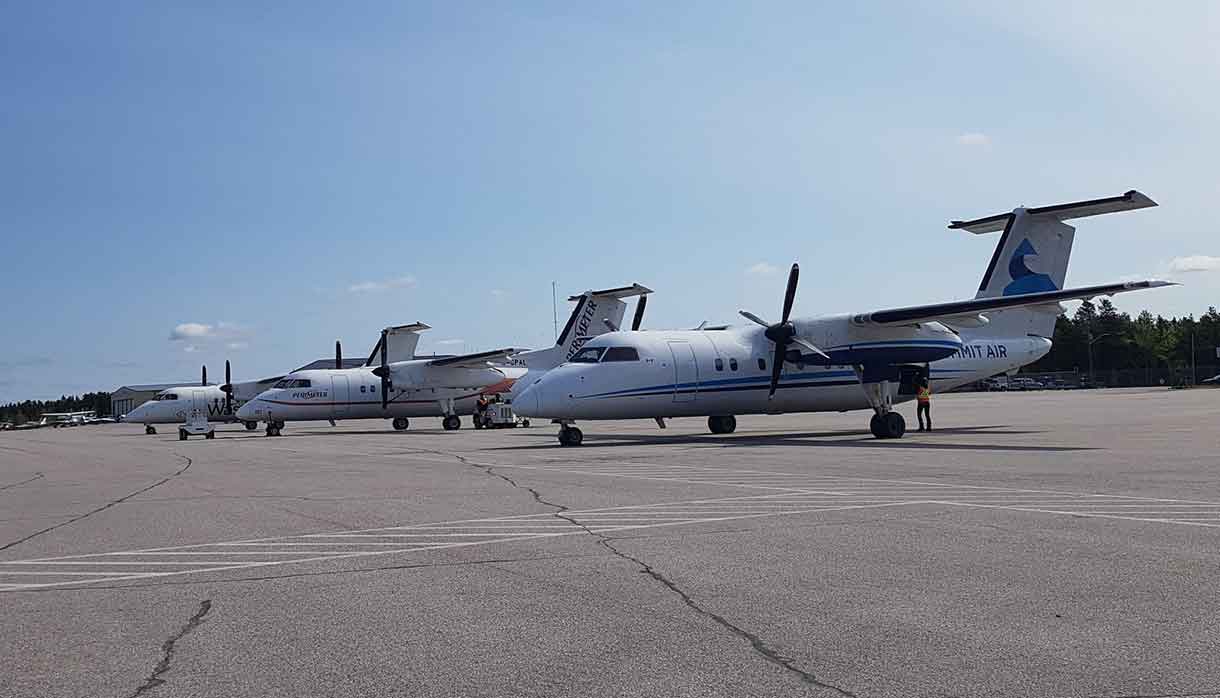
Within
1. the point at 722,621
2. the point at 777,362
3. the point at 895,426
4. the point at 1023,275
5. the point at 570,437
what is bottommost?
the point at 722,621

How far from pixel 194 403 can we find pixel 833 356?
43.1 meters

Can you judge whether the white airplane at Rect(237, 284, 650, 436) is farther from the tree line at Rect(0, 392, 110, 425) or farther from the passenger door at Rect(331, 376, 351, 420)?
the tree line at Rect(0, 392, 110, 425)

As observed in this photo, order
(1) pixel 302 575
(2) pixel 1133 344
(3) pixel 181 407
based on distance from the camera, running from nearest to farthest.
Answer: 1. (1) pixel 302 575
2. (3) pixel 181 407
3. (2) pixel 1133 344

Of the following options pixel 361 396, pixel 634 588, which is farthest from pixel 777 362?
pixel 361 396

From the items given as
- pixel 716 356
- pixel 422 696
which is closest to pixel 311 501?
pixel 422 696

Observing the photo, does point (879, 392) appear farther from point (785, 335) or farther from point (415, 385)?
point (415, 385)

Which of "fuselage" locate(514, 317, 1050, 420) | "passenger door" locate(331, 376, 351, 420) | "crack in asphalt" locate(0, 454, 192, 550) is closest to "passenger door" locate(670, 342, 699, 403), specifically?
"fuselage" locate(514, 317, 1050, 420)

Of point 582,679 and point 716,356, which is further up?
point 716,356

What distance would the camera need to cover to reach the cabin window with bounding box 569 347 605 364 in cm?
3066

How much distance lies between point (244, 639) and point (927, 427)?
Answer: 98.3 feet

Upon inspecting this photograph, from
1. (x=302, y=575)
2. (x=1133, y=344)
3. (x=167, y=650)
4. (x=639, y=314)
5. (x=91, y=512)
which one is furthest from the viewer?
(x=1133, y=344)

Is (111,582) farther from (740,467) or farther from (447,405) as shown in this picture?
(447,405)

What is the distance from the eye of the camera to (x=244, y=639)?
6.71m

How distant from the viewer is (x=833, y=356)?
3122 centimetres
